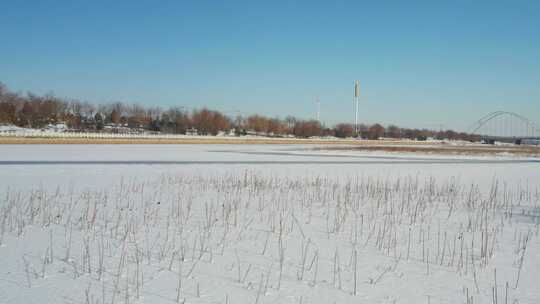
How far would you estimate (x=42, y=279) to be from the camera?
567 centimetres

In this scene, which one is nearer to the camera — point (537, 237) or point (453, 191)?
point (537, 237)

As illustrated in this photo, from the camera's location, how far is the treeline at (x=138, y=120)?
3984 inches

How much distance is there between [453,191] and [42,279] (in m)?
14.1

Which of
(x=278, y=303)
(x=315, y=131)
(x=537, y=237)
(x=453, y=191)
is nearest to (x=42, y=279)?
(x=278, y=303)

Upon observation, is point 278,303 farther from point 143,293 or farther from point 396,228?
point 396,228

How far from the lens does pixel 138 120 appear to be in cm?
12656

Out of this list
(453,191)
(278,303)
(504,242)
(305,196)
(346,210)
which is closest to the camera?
(278,303)

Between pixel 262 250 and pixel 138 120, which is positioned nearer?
pixel 262 250

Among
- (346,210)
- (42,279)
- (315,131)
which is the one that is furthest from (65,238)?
(315,131)

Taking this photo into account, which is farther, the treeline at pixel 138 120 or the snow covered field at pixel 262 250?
the treeline at pixel 138 120

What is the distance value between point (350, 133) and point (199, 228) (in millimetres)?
155394

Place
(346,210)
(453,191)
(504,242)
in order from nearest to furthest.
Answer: (504,242) → (346,210) → (453,191)

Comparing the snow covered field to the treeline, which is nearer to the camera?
the snow covered field

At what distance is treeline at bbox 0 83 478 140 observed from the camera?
101188 millimetres
